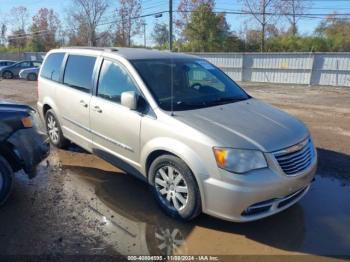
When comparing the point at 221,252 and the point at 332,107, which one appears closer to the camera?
the point at 221,252

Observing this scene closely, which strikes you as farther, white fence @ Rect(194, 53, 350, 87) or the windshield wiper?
white fence @ Rect(194, 53, 350, 87)

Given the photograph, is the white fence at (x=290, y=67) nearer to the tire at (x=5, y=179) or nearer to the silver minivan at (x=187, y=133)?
the silver minivan at (x=187, y=133)

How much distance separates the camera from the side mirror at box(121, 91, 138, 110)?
396 centimetres

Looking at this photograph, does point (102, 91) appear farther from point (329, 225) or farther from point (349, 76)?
point (349, 76)

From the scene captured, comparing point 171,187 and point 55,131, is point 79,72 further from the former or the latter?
point 171,187

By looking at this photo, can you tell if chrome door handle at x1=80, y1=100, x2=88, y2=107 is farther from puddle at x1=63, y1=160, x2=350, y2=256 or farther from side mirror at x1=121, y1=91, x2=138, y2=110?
puddle at x1=63, y1=160, x2=350, y2=256

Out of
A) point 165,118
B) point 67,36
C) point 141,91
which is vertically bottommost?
point 165,118

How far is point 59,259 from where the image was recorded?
3.19m

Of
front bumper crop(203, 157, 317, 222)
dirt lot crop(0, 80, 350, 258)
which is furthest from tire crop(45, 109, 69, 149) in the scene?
front bumper crop(203, 157, 317, 222)

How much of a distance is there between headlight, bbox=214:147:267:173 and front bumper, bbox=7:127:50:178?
2.41 meters

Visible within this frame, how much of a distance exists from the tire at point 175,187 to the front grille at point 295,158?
0.90 m

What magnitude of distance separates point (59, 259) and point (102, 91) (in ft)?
7.54

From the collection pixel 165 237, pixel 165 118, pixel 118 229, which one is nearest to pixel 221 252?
pixel 165 237

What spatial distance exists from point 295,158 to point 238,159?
70 cm
